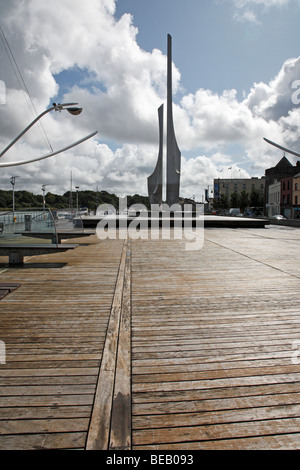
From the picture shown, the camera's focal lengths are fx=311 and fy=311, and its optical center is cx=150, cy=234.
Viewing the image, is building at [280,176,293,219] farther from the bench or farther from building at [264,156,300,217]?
the bench

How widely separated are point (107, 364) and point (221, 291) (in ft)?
10.8

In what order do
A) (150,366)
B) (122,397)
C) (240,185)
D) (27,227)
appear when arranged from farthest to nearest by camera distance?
1. (240,185)
2. (27,227)
3. (150,366)
4. (122,397)

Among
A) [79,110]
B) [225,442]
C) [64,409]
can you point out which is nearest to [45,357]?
[64,409]

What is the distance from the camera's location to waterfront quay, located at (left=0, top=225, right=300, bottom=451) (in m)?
2.24

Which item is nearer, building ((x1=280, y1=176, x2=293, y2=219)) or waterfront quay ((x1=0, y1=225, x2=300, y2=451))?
waterfront quay ((x1=0, y1=225, x2=300, y2=451))

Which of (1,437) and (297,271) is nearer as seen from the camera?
(1,437)

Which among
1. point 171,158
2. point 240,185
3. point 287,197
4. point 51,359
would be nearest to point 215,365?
point 51,359

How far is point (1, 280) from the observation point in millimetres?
6852

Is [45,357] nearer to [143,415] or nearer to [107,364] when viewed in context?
[107,364]

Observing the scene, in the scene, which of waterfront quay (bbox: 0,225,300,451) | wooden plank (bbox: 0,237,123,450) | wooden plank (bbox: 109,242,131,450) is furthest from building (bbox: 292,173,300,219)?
wooden plank (bbox: 109,242,131,450)

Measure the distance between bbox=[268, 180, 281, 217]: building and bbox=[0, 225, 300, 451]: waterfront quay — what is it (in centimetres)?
6220

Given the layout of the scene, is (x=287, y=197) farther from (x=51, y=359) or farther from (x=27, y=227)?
(x=51, y=359)

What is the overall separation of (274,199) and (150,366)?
6996cm

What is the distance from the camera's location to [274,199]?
67.1 metres
